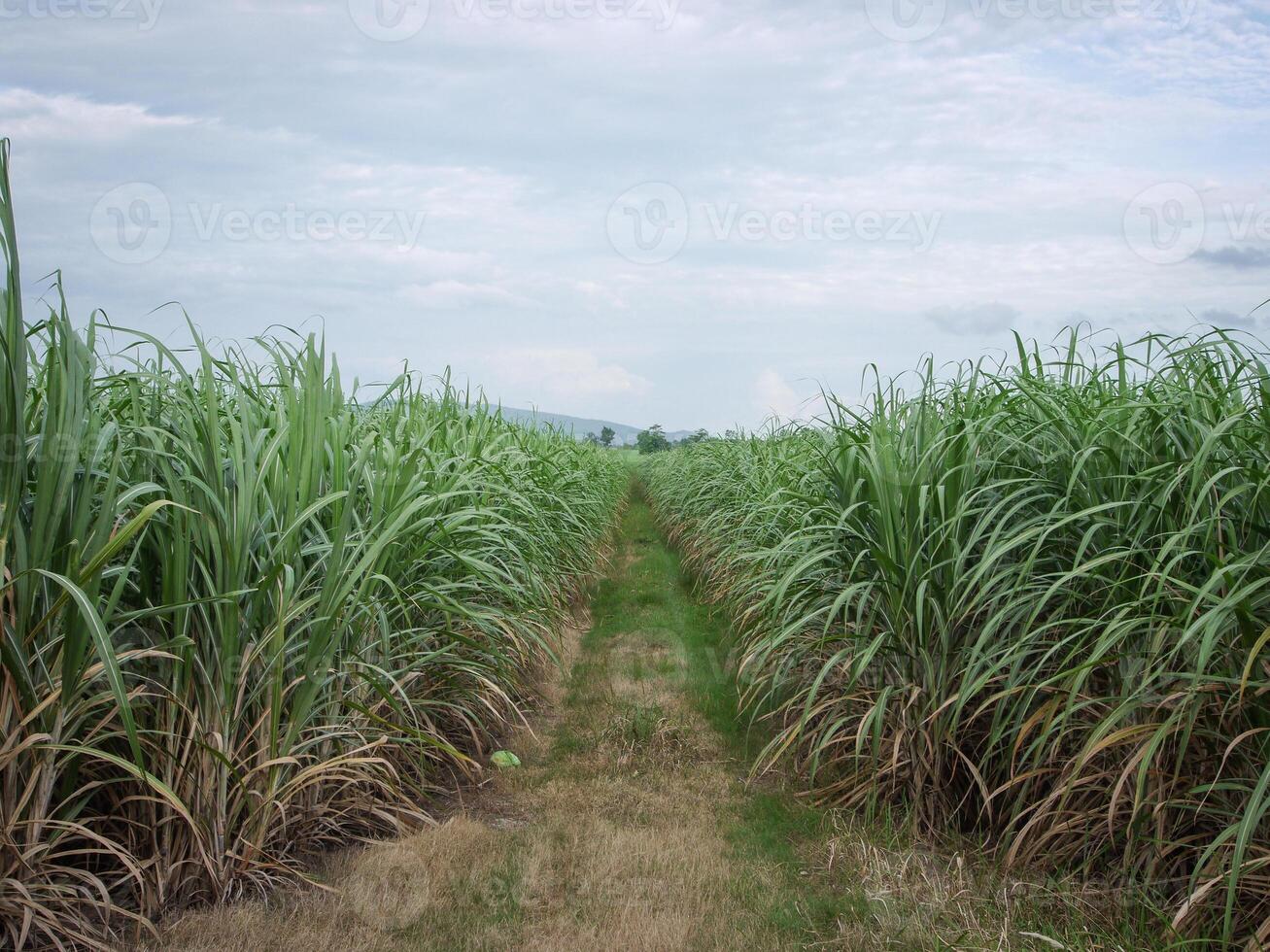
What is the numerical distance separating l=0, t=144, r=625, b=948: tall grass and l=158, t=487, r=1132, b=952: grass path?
22 centimetres

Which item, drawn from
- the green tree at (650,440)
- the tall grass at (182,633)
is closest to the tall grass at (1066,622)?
the tall grass at (182,633)

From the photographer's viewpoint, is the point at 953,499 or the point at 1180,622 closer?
the point at 1180,622

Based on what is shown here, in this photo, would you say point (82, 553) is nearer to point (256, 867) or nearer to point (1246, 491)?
point (256, 867)

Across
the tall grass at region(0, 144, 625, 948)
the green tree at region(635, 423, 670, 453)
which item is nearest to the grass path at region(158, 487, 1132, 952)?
the tall grass at region(0, 144, 625, 948)

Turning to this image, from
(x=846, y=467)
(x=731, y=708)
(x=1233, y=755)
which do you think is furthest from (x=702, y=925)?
(x=731, y=708)

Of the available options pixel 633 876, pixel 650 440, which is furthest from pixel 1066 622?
pixel 650 440

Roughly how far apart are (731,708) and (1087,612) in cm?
222

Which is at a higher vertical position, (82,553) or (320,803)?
(82,553)

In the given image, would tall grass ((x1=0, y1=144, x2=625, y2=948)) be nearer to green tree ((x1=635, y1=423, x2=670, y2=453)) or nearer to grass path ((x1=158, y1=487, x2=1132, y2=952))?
A: grass path ((x1=158, y1=487, x2=1132, y2=952))

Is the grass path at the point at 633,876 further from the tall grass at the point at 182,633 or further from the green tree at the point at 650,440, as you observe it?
the green tree at the point at 650,440

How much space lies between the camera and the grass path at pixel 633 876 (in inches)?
96.2

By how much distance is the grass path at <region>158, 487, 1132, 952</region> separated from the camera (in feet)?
8.02

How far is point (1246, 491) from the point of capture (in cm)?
248

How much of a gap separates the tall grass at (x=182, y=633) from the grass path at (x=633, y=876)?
0.72 ft
